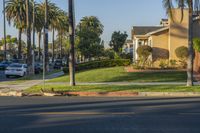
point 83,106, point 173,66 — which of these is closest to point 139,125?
point 83,106

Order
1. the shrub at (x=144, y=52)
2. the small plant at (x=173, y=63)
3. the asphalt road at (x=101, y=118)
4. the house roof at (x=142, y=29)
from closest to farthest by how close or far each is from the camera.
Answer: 1. the asphalt road at (x=101, y=118)
2. the small plant at (x=173, y=63)
3. the shrub at (x=144, y=52)
4. the house roof at (x=142, y=29)

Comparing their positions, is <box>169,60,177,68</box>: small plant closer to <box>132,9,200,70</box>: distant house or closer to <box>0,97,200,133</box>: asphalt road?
<box>132,9,200,70</box>: distant house

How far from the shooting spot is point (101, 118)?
12203 mm

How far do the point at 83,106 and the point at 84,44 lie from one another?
44.3 m

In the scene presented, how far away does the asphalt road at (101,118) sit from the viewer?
33.6 ft

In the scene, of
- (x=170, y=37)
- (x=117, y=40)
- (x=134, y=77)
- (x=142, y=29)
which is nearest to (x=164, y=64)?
(x=170, y=37)

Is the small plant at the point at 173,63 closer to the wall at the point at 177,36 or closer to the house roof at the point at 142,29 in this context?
the wall at the point at 177,36

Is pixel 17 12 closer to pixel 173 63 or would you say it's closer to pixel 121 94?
pixel 173 63

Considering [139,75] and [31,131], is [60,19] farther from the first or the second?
[31,131]

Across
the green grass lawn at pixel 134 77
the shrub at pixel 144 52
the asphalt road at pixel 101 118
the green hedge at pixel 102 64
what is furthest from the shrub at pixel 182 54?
the asphalt road at pixel 101 118

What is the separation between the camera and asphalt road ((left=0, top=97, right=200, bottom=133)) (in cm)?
1025

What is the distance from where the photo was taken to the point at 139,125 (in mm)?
10891

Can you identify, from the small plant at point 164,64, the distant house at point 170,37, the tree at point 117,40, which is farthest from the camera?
the tree at point 117,40

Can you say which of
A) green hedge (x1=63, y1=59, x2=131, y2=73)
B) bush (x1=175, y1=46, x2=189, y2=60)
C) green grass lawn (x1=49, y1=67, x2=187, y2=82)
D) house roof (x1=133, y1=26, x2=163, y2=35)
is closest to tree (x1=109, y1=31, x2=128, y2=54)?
house roof (x1=133, y1=26, x2=163, y2=35)
